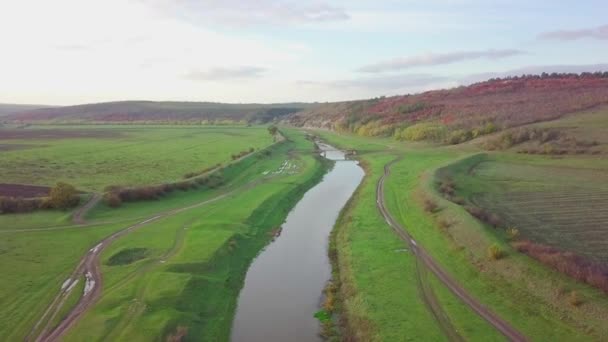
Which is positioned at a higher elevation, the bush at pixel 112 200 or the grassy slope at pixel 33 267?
the bush at pixel 112 200

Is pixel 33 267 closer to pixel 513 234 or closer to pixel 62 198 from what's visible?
pixel 62 198

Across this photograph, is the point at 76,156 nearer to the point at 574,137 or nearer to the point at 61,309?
the point at 61,309

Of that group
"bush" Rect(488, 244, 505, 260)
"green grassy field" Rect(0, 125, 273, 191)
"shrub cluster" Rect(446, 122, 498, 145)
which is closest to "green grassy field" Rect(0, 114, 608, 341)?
"bush" Rect(488, 244, 505, 260)

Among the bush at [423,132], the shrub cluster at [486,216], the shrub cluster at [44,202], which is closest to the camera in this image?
the shrub cluster at [486,216]

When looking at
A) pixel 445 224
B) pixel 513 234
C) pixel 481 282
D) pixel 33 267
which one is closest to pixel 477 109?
pixel 445 224

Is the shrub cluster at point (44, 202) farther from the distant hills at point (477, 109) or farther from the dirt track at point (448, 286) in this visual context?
the distant hills at point (477, 109)

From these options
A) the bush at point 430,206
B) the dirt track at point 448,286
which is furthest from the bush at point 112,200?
the bush at point 430,206

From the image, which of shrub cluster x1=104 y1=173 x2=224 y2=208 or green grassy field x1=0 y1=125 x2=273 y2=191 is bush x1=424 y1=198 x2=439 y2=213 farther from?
green grassy field x1=0 y1=125 x2=273 y2=191

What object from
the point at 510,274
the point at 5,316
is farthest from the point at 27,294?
the point at 510,274
